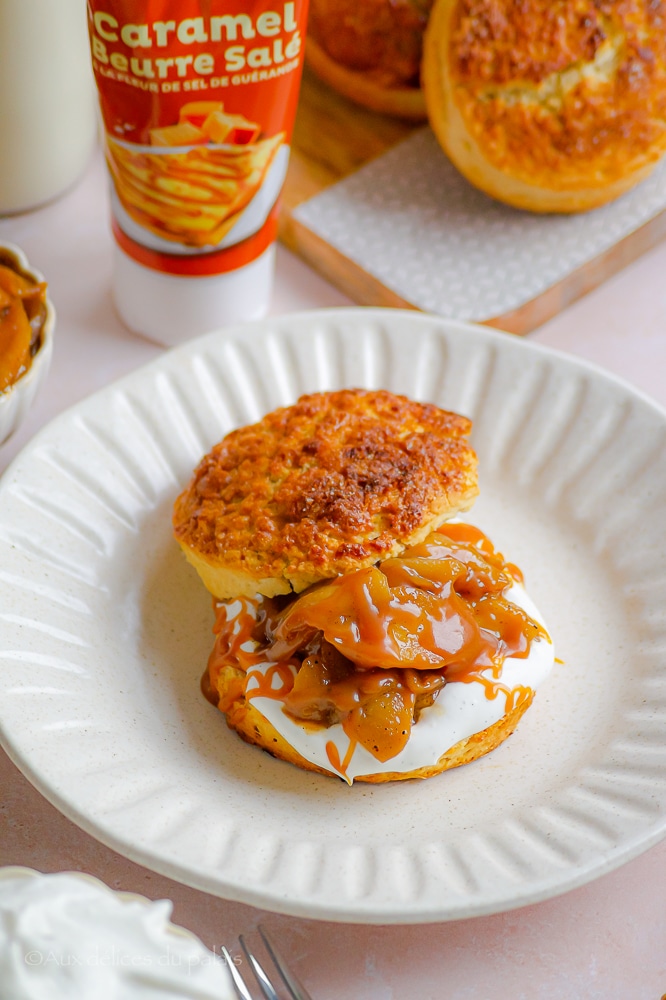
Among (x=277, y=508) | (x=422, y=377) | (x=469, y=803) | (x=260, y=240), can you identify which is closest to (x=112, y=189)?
(x=260, y=240)

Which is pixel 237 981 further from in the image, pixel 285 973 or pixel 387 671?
pixel 387 671

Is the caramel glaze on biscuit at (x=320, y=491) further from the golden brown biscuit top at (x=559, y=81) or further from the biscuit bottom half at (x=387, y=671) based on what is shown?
the golden brown biscuit top at (x=559, y=81)

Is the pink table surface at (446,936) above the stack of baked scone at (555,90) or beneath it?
beneath

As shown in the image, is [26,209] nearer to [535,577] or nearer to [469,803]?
[535,577]

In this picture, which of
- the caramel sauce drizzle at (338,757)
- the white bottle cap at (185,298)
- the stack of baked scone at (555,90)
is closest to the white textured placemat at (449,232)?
the stack of baked scone at (555,90)

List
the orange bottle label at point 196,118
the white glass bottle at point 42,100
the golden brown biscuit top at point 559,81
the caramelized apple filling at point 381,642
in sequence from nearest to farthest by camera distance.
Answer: the caramelized apple filling at point 381,642
the orange bottle label at point 196,118
the white glass bottle at point 42,100
the golden brown biscuit top at point 559,81

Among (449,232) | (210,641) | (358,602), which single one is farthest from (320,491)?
(449,232)
